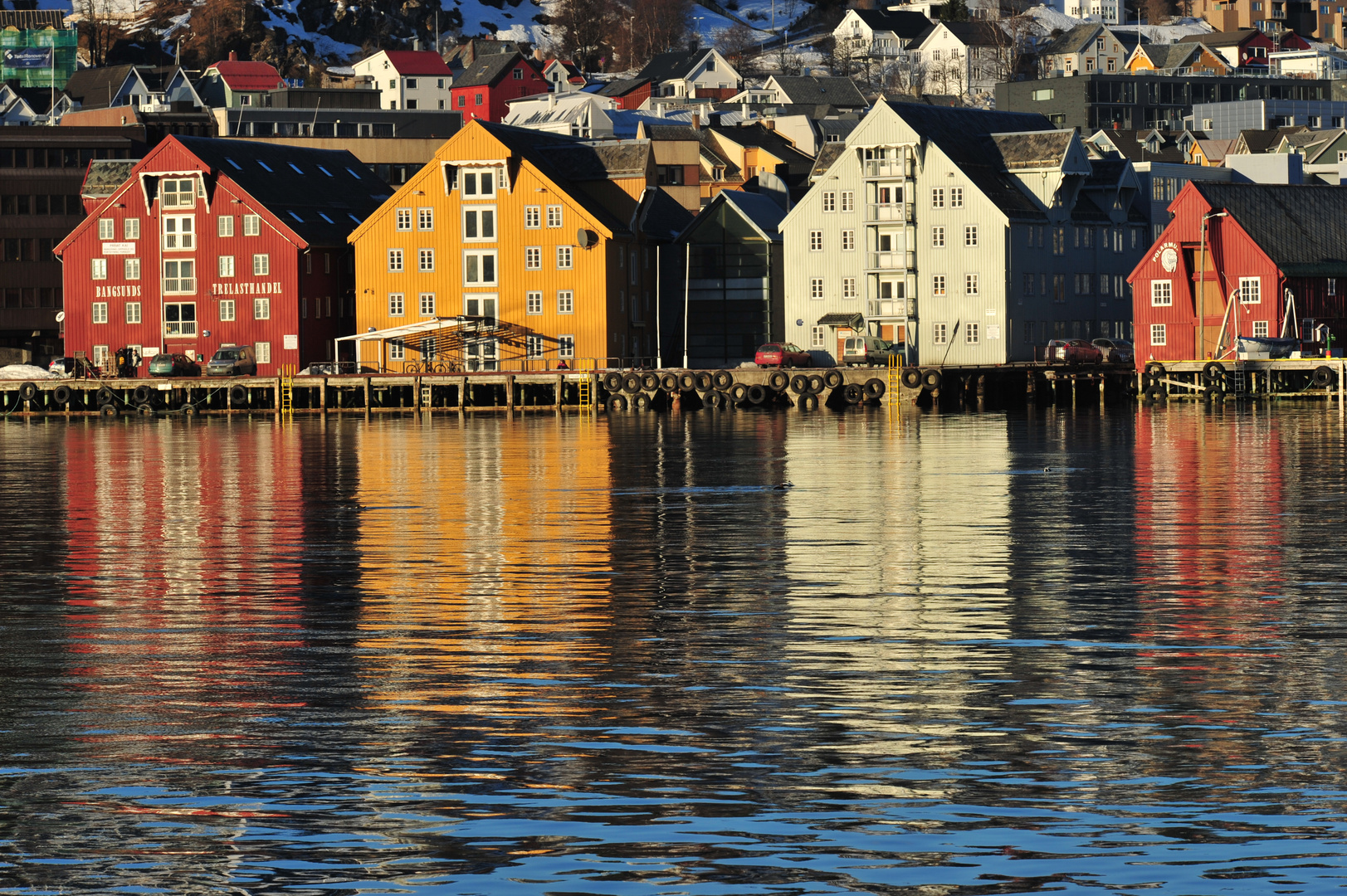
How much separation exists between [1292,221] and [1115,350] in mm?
11419

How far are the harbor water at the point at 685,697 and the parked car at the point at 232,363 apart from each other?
6290cm

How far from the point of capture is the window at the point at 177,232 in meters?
108

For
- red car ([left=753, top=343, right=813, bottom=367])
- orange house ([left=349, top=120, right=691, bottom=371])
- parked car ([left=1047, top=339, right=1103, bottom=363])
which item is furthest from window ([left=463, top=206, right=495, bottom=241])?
parked car ([left=1047, top=339, right=1103, bottom=363])

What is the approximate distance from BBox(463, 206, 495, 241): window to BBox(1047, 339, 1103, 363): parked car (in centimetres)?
3024

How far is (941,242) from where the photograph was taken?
10306cm

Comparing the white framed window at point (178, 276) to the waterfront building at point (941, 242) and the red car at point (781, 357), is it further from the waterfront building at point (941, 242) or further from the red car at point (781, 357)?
the waterfront building at point (941, 242)

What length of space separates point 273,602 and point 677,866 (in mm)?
14143

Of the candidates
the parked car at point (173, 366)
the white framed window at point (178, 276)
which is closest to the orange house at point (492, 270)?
the parked car at point (173, 366)

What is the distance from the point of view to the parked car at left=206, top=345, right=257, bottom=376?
337 ft

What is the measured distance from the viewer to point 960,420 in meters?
78.4

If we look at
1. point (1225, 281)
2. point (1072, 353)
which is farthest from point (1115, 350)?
point (1225, 281)

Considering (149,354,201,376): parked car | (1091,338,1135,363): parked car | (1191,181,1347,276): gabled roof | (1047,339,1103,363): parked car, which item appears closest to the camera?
(1047,339,1103,363): parked car

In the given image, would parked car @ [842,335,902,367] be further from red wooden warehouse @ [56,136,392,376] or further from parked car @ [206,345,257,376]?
parked car @ [206,345,257,376]

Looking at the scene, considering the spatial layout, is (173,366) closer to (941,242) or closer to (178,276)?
(178,276)
